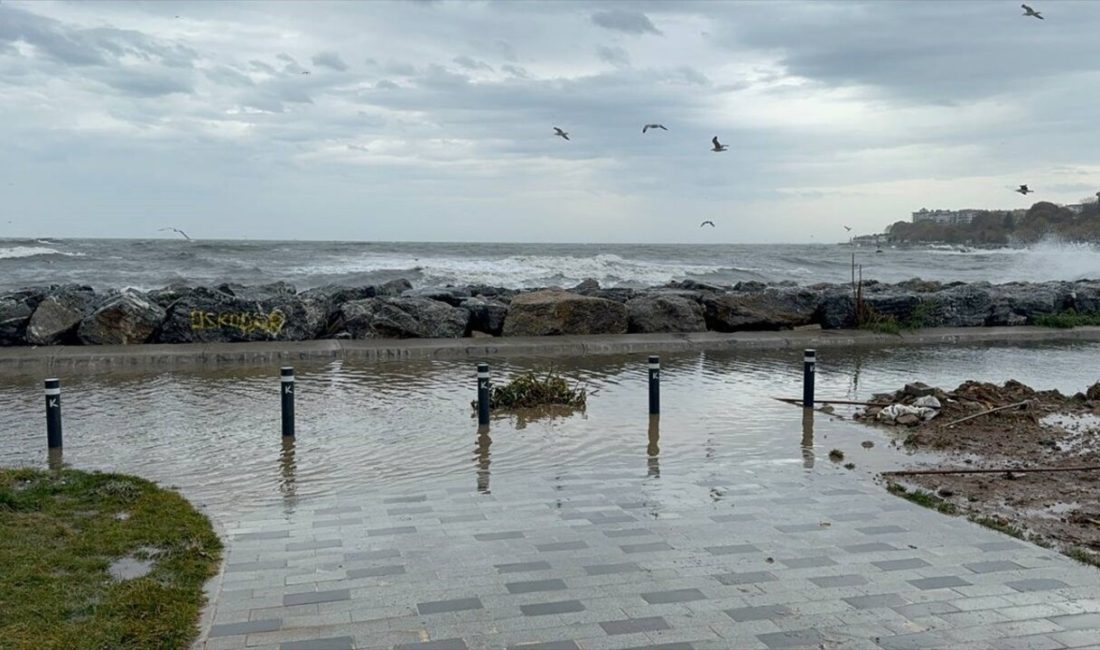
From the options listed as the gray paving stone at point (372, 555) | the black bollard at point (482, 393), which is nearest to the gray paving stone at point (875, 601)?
the gray paving stone at point (372, 555)

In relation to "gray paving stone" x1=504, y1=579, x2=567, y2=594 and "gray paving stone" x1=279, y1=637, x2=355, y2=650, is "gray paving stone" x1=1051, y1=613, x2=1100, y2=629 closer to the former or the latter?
"gray paving stone" x1=504, y1=579, x2=567, y2=594

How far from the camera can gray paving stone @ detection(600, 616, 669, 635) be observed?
15.0 ft

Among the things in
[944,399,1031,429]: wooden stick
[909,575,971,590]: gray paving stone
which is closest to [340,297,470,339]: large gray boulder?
[944,399,1031,429]: wooden stick

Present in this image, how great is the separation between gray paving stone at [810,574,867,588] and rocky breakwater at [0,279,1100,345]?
497 inches

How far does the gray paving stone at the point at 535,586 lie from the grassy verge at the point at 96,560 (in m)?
1.62

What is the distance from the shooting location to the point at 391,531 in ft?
20.5

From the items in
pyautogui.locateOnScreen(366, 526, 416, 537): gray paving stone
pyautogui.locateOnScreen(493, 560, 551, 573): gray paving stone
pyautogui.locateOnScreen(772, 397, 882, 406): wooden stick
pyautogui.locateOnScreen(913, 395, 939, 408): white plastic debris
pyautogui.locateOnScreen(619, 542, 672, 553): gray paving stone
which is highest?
pyautogui.locateOnScreen(913, 395, 939, 408): white plastic debris

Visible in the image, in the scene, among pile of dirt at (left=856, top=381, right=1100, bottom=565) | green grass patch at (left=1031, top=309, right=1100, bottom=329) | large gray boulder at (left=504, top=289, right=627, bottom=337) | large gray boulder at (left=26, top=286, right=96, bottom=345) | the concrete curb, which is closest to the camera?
pile of dirt at (left=856, top=381, right=1100, bottom=565)

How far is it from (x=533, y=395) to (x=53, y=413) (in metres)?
5.03

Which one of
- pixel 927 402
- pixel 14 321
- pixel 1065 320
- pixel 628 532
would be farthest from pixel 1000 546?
pixel 1065 320

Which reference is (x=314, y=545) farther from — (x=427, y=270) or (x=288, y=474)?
(x=427, y=270)

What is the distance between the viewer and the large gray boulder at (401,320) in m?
17.2

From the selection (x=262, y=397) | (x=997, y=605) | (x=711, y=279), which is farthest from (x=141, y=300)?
(x=711, y=279)

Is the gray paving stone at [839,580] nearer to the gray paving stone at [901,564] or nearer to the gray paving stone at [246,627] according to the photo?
the gray paving stone at [901,564]
